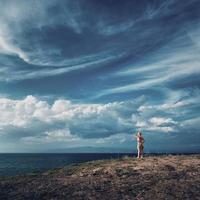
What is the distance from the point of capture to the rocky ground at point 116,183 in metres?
21.9

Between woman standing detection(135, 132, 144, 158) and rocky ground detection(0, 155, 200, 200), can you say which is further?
woman standing detection(135, 132, 144, 158)

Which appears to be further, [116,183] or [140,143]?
[140,143]

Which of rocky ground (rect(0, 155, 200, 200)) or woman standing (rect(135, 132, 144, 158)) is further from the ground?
woman standing (rect(135, 132, 144, 158))

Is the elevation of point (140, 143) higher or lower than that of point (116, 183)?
higher

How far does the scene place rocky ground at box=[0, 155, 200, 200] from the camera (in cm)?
2186

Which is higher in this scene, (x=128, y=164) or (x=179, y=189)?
(x=128, y=164)

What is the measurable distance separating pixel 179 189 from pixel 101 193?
5.53 m

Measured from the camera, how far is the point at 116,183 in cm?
2483

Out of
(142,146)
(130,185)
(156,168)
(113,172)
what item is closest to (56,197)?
(130,185)

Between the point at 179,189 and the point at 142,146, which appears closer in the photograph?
the point at 179,189

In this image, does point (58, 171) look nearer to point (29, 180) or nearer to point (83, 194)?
point (29, 180)

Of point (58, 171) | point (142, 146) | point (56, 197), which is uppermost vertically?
point (142, 146)

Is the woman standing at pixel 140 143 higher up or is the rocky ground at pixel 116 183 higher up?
the woman standing at pixel 140 143

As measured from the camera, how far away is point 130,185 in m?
23.9
